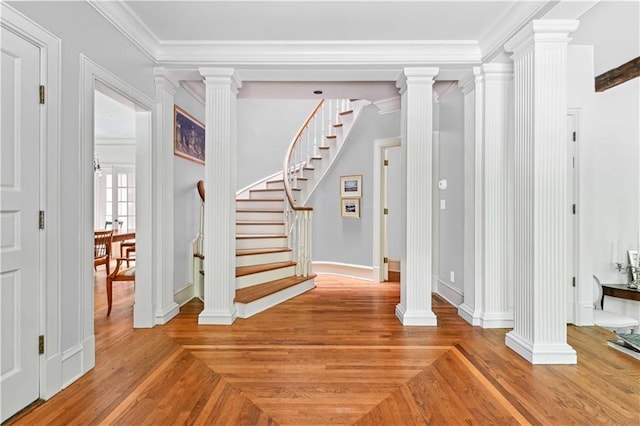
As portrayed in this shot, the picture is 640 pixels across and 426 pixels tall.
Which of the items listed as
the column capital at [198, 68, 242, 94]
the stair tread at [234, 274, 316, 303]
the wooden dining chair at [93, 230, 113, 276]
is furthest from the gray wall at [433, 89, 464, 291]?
the wooden dining chair at [93, 230, 113, 276]

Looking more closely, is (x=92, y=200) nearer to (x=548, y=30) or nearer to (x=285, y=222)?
(x=285, y=222)

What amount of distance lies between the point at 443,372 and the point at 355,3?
9.42 feet

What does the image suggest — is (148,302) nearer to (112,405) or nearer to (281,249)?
(112,405)

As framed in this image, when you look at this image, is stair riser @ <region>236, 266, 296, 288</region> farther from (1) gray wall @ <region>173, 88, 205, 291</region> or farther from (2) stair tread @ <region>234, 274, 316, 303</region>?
(1) gray wall @ <region>173, 88, 205, 291</region>

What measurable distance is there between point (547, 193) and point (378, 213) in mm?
3164

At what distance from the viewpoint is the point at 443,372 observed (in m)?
2.55

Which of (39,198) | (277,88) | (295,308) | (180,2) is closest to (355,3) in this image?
(180,2)

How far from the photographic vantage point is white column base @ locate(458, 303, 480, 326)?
3.58 m

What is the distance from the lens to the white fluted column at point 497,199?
3.49m

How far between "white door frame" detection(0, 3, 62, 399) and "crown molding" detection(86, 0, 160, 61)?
1.93 feet

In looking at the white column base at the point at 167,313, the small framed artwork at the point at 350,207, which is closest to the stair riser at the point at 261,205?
the small framed artwork at the point at 350,207

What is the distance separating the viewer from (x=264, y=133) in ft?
24.2

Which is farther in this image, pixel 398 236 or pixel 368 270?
pixel 398 236

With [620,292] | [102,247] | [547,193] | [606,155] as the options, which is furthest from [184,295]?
[606,155]
